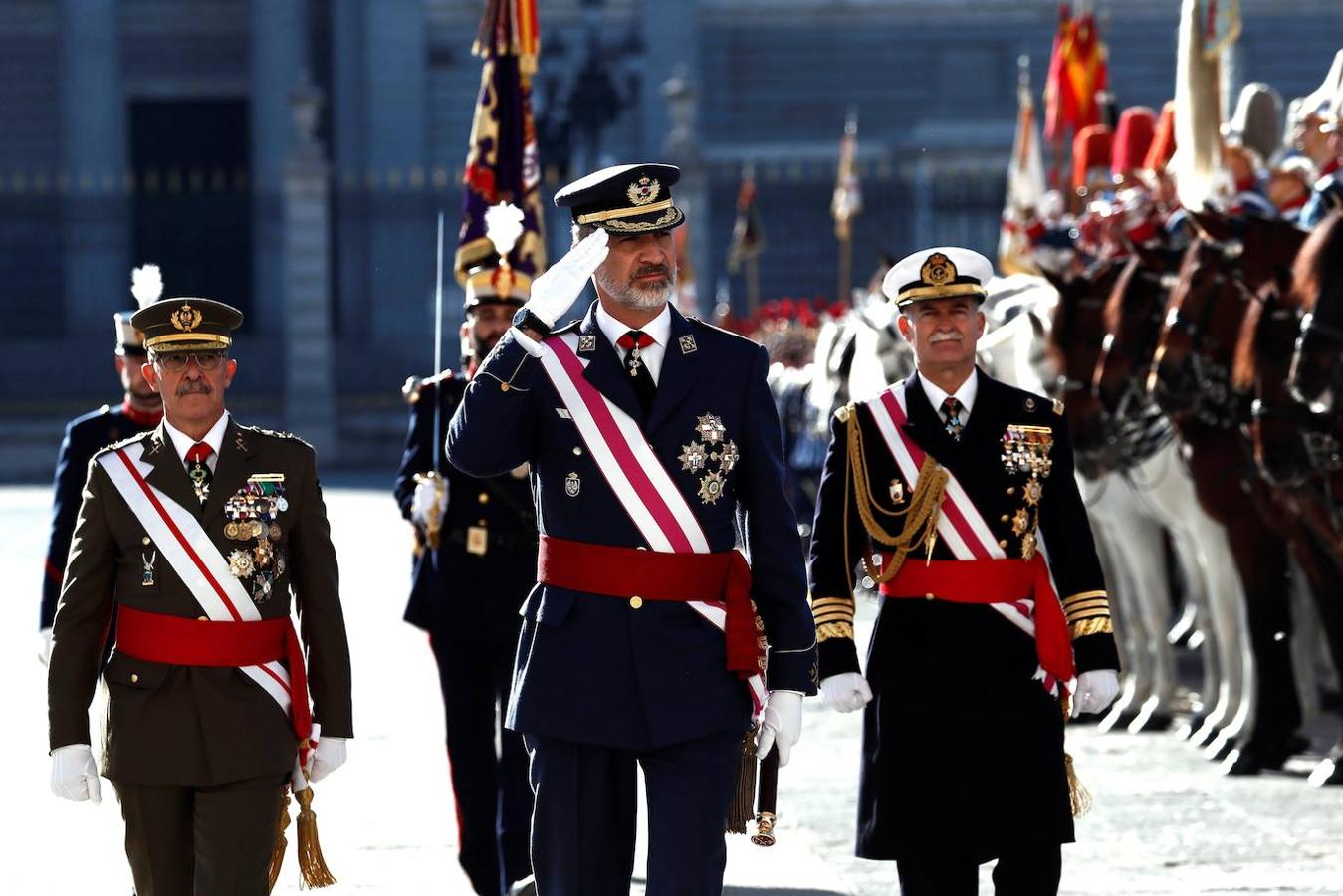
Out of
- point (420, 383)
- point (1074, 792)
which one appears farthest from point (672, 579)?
point (420, 383)

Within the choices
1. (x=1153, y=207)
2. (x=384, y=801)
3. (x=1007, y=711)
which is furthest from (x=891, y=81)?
(x=1007, y=711)

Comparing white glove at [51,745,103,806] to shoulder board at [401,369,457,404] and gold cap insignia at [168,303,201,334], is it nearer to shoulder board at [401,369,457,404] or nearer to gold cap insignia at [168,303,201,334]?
gold cap insignia at [168,303,201,334]

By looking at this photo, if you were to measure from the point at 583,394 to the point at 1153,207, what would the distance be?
312 inches

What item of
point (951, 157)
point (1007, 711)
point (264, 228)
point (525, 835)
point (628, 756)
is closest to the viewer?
point (628, 756)

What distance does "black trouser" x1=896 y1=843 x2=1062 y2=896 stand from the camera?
5.35 m

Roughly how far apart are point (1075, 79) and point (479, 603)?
40.7 feet

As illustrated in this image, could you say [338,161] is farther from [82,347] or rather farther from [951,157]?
[951,157]

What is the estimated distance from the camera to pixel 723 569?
16.2 feet

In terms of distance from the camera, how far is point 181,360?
5152 mm

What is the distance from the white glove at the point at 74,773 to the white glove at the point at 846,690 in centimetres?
150

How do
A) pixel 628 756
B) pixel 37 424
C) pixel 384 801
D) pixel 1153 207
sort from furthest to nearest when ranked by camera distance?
pixel 37 424 < pixel 1153 207 < pixel 384 801 < pixel 628 756

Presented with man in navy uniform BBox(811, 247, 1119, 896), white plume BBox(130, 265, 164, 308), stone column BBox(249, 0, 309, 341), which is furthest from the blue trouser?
stone column BBox(249, 0, 309, 341)

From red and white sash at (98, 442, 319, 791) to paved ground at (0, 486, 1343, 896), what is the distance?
1550mm

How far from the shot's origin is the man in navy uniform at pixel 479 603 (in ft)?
22.8
